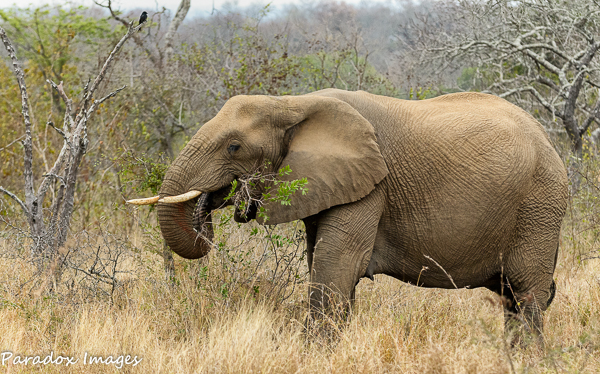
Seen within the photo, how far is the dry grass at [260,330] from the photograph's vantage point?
387 cm

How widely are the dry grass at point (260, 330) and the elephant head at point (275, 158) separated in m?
0.61

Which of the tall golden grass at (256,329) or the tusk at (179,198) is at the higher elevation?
the tusk at (179,198)

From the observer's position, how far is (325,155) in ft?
14.6

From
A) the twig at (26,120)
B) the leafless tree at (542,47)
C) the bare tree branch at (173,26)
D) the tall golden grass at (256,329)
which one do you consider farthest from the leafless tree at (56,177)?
the bare tree branch at (173,26)

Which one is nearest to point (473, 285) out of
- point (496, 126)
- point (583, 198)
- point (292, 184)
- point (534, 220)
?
point (534, 220)

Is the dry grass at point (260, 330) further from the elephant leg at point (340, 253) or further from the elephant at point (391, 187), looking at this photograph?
the elephant at point (391, 187)

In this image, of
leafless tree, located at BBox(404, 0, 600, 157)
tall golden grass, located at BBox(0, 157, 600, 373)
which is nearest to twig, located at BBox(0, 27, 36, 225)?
tall golden grass, located at BBox(0, 157, 600, 373)

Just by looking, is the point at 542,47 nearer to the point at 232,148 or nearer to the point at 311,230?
the point at 311,230

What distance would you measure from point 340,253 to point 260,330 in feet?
2.32

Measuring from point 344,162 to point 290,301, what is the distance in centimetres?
141

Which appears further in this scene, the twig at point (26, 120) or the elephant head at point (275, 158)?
the twig at point (26, 120)

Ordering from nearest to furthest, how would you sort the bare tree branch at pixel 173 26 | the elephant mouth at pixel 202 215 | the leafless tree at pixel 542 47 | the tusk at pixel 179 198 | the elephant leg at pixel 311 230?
the tusk at pixel 179 198
the elephant mouth at pixel 202 215
the elephant leg at pixel 311 230
the leafless tree at pixel 542 47
the bare tree branch at pixel 173 26

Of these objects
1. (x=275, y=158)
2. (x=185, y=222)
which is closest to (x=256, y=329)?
(x=185, y=222)

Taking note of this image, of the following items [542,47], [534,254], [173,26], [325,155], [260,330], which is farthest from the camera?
[173,26]
